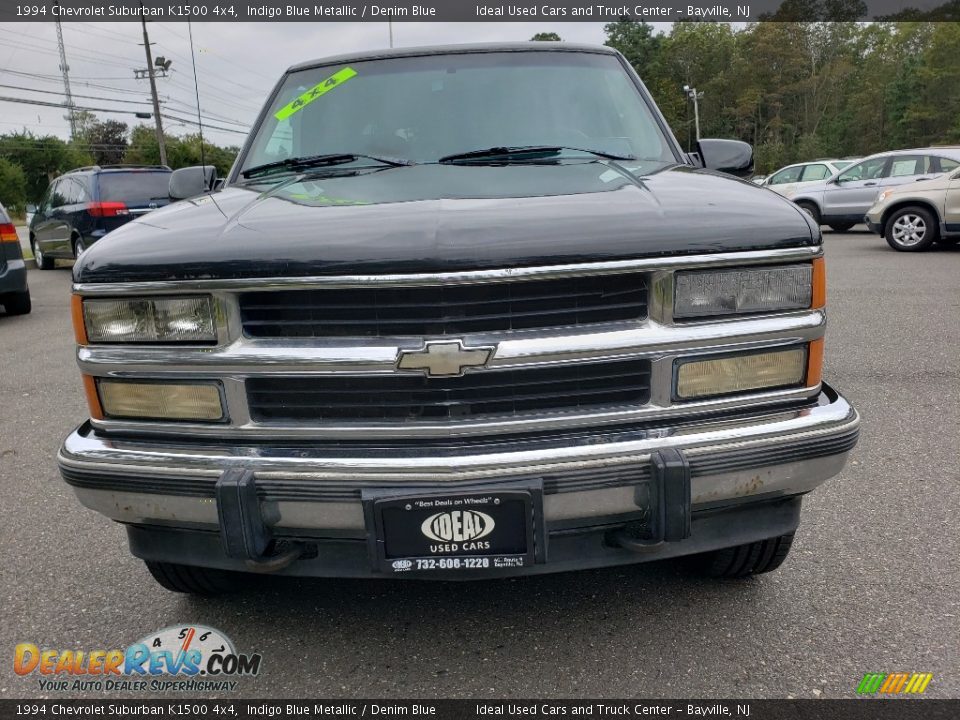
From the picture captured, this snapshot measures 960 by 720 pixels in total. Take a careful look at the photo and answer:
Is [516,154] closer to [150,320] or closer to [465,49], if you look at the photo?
[465,49]

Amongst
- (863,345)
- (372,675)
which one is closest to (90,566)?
(372,675)

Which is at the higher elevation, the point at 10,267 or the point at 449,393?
the point at 449,393

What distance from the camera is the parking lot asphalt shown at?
218cm

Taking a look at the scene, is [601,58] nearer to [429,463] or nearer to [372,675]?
[429,463]

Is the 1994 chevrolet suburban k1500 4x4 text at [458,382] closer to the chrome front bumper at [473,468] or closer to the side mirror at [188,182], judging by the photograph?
the chrome front bumper at [473,468]

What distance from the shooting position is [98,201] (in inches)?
471

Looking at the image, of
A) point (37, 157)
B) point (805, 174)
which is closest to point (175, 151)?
point (37, 157)

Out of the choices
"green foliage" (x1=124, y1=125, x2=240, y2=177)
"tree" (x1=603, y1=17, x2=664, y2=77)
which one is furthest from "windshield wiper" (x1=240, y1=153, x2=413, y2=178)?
"tree" (x1=603, y1=17, x2=664, y2=77)

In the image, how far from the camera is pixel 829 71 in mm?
65500

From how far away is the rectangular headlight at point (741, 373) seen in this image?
2.04m

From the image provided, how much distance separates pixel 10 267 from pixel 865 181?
1422cm

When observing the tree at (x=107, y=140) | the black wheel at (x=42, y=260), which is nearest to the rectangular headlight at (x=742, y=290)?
the black wheel at (x=42, y=260)

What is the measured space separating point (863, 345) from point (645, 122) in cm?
369
